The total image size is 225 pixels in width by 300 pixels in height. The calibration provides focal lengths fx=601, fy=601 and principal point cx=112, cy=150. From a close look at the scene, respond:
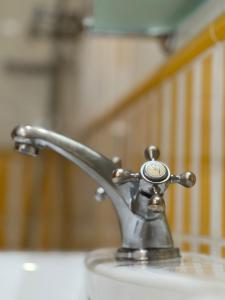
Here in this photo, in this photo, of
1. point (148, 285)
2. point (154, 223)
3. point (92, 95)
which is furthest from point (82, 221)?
point (148, 285)

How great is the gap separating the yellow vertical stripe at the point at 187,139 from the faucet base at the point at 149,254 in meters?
0.26

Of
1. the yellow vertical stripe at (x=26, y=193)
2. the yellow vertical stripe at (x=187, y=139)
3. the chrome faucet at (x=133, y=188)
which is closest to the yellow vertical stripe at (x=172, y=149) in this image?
the yellow vertical stripe at (x=187, y=139)

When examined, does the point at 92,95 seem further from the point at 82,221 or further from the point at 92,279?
the point at 92,279

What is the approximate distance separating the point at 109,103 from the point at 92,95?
204 mm

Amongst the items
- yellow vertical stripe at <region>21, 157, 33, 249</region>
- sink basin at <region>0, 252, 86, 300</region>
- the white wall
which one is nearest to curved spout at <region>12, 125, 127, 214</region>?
sink basin at <region>0, 252, 86, 300</region>

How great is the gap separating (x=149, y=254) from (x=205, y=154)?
257 mm

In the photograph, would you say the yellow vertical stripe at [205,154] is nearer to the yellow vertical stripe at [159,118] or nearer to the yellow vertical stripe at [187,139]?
the yellow vertical stripe at [187,139]

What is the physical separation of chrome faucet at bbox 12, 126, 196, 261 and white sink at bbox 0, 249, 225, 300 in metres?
0.02

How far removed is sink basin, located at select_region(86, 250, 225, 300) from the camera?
0.36m

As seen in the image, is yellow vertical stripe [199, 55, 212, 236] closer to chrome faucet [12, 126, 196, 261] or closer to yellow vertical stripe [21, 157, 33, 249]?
chrome faucet [12, 126, 196, 261]

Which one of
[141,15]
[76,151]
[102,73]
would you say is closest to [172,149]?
[141,15]

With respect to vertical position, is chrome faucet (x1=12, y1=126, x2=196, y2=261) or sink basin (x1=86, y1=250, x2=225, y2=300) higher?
chrome faucet (x1=12, y1=126, x2=196, y2=261)

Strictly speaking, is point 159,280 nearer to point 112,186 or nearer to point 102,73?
point 112,186

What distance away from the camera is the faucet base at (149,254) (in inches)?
20.9
